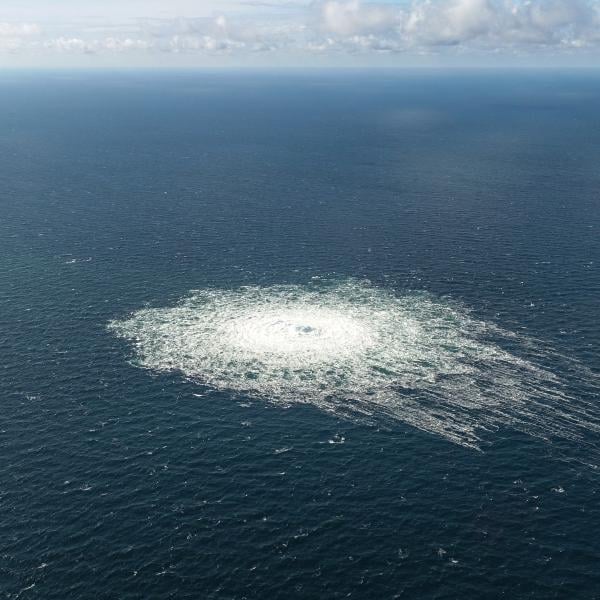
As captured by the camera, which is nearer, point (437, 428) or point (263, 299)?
Answer: point (437, 428)

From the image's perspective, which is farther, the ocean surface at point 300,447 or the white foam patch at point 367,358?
the white foam patch at point 367,358

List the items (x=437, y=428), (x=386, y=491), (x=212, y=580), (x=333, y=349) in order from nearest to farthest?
(x=212, y=580)
(x=386, y=491)
(x=437, y=428)
(x=333, y=349)

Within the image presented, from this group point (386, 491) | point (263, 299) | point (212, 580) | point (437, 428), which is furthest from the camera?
point (263, 299)

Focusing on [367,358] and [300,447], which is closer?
[300,447]

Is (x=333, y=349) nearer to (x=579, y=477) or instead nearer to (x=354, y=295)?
(x=354, y=295)

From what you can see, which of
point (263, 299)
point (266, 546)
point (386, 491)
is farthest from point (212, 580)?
point (263, 299)

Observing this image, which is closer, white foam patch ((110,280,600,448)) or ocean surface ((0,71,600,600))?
ocean surface ((0,71,600,600))

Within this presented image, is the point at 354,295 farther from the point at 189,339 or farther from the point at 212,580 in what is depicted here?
the point at 212,580

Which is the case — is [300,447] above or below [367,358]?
below
